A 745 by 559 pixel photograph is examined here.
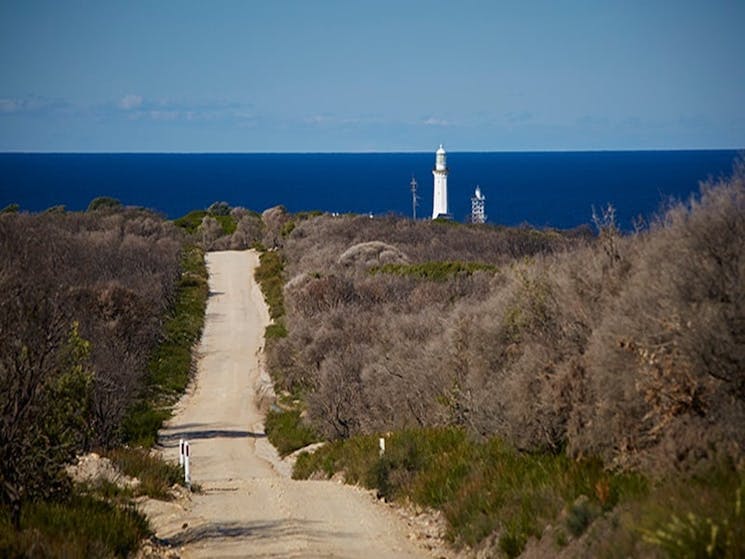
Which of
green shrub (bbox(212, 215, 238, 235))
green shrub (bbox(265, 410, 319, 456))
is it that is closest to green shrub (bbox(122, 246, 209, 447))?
green shrub (bbox(265, 410, 319, 456))

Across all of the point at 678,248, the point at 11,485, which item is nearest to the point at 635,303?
the point at 678,248

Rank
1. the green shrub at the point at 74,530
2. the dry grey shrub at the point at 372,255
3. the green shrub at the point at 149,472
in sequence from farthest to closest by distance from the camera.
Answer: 1. the dry grey shrub at the point at 372,255
2. the green shrub at the point at 149,472
3. the green shrub at the point at 74,530

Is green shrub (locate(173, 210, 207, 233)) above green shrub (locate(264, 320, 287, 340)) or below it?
above

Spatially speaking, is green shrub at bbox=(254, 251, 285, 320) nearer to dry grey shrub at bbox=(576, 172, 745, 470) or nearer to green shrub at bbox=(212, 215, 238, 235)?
green shrub at bbox=(212, 215, 238, 235)

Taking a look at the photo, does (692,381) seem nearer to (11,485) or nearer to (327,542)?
(327,542)

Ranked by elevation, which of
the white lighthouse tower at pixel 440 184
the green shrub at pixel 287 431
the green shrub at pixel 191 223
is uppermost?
the white lighthouse tower at pixel 440 184

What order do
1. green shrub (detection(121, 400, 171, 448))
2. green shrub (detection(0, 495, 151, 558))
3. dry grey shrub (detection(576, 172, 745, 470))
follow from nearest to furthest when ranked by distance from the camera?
green shrub (detection(0, 495, 151, 558)), dry grey shrub (detection(576, 172, 745, 470)), green shrub (detection(121, 400, 171, 448))

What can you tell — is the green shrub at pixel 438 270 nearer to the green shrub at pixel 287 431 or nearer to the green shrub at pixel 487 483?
the green shrub at pixel 287 431

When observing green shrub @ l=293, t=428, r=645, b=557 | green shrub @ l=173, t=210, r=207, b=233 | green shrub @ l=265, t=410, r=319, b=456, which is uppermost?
green shrub @ l=173, t=210, r=207, b=233

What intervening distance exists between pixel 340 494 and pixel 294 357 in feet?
56.7

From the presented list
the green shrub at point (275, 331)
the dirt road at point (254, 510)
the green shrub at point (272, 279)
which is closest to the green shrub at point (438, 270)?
the green shrub at point (275, 331)

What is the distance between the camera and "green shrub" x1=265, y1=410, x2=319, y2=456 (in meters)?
24.8

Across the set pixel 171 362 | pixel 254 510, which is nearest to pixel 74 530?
pixel 254 510

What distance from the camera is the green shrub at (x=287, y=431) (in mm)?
24812
